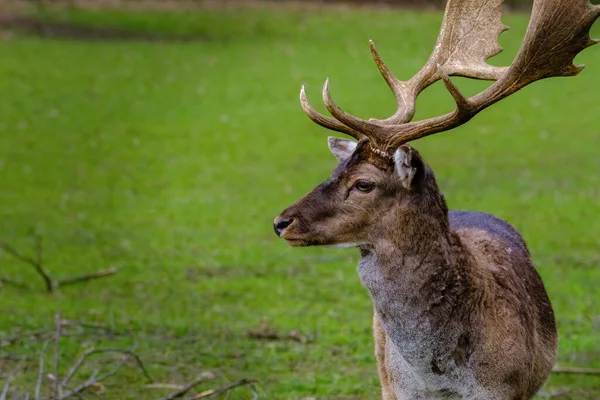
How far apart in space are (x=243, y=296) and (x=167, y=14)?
57.5 ft

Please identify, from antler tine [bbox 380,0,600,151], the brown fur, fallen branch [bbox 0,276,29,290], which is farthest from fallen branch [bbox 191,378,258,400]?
fallen branch [bbox 0,276,29,290]

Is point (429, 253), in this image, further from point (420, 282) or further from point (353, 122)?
point (353, 122)

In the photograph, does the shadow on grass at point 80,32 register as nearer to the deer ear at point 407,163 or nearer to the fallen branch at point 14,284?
the fallen branch at point 14,284

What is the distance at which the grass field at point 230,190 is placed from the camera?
27.3ft

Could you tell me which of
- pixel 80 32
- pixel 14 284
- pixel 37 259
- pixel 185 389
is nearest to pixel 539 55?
pixel 185 389

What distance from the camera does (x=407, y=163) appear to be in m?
5.24

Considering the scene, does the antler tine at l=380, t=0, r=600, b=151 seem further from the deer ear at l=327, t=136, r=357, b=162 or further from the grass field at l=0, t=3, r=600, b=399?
the grass field at l=0, t=3, r=600, b=399

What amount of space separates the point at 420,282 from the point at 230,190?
8.12m

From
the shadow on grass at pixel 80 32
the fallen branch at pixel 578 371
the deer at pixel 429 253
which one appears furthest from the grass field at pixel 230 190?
the deer at pixel 429 253

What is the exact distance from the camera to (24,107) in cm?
1745

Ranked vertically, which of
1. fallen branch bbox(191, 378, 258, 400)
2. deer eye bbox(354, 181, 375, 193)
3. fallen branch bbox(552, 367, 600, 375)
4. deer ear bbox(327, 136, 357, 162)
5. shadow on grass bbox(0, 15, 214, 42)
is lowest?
fallen branch bbox(552, 367, 600, 375)

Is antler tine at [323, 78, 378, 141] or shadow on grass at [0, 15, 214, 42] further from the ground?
shadow on grass at [0, 15, 214, 42]

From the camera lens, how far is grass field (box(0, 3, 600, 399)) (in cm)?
831

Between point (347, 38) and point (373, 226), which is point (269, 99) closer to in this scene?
point (347, 38)
